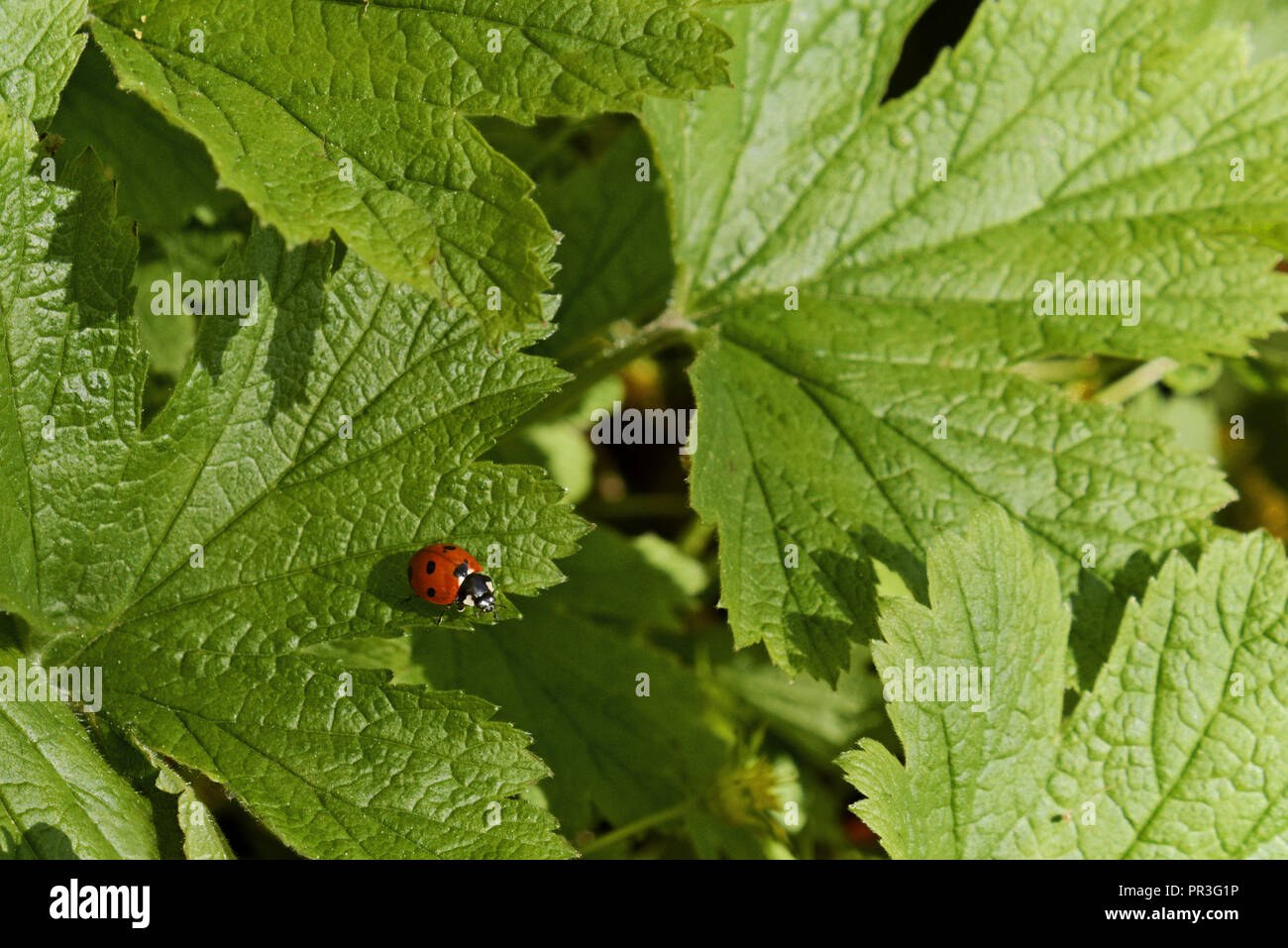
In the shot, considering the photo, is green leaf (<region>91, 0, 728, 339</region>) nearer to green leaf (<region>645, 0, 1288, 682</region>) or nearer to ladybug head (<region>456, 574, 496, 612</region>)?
ladybug head (<region>456, 574, 496, 612</region>)

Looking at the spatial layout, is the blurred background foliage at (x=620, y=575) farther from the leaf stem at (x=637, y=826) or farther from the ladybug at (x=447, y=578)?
the ladybug at (x=447, y=578)

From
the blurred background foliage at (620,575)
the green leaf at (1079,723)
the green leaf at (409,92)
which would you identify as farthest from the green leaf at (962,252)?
the green leaf at (409,92)

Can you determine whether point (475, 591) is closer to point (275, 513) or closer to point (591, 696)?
point (275, 513)

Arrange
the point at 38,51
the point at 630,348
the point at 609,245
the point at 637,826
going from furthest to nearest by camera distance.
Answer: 1. the point at 609,245
2. the point at 630,348
3. the point at 637,826
4. the point at 38,51

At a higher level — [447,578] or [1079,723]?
[447,578]

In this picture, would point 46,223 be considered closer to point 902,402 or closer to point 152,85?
point 152,85

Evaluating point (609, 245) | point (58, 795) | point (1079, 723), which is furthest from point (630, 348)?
point (58, 795)
